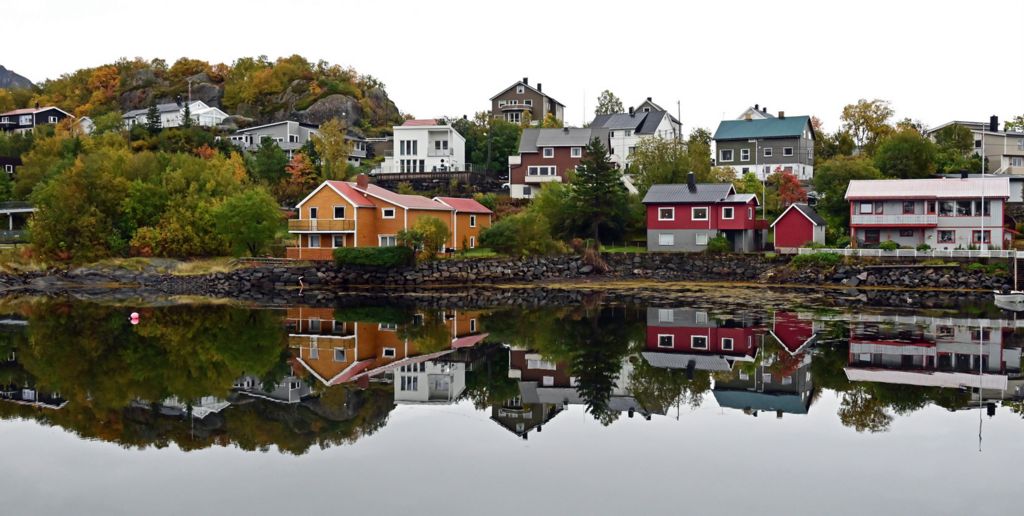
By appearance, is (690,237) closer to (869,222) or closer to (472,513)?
(869,222)

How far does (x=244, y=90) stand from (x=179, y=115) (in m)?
11.9

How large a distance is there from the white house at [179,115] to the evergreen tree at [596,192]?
5331cm

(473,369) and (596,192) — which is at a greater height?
(596,192)

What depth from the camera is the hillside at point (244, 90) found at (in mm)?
94375

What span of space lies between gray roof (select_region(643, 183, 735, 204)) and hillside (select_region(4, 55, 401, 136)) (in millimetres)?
45863

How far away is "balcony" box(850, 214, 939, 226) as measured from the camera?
1807 inches

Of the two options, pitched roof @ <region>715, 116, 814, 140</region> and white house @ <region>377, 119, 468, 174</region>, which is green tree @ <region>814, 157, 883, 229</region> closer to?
pitched roof @ <region>715, 116, 814, 140</region>

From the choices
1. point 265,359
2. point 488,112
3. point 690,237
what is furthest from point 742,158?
point 265,359

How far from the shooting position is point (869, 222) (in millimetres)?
46906

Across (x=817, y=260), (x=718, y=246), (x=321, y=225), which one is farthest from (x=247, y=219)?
(x=817, y=260)

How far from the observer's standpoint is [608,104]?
88.1 meters

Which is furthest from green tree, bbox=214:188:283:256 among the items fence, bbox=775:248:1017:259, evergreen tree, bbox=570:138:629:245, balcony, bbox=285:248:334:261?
fence, bbox=775:248:1017:259

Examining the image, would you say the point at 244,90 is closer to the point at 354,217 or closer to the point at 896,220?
the point at 354,217

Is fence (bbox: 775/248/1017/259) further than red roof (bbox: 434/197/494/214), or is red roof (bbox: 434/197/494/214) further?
red roof (bbox: 434/197/494/214)
